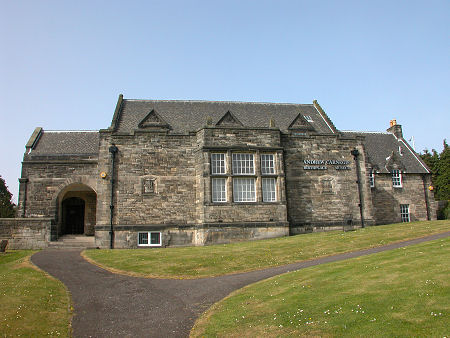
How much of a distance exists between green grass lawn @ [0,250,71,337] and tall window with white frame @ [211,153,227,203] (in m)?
12.5

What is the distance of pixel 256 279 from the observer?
14.9 m

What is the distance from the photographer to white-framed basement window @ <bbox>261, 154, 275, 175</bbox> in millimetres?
27717

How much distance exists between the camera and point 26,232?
85.5ft

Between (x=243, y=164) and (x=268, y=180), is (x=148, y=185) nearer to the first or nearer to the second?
(x=243, y=164)

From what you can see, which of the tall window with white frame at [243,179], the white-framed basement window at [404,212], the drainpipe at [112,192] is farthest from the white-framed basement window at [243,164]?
the white-framed basement window at [404,212]

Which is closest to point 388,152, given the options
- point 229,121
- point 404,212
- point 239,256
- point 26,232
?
point 404,212

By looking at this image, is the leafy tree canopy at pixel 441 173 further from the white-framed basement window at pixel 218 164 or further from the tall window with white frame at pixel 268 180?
the white-framed basement window at pixel 218 164

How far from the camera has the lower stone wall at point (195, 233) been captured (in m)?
25.8

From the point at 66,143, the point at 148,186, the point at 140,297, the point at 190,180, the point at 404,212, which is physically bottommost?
the point at 140,297

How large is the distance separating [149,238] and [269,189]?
8.94 m

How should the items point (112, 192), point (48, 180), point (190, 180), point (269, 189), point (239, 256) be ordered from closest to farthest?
point (239, 256) → point (112, 192) → point (269, 189) → point (190, 180) → point (48, 180)

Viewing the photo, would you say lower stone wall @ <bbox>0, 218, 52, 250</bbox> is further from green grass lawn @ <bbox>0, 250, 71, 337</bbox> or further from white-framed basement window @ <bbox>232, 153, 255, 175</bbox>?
white-framed basement window @ <bbox>232, 153, 255, 175</bbox>

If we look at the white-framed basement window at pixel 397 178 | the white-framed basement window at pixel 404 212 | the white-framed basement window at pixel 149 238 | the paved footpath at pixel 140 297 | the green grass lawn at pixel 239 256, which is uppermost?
the white-framed basement window at pixel 397 178

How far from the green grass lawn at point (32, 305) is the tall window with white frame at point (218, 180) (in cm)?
1254
